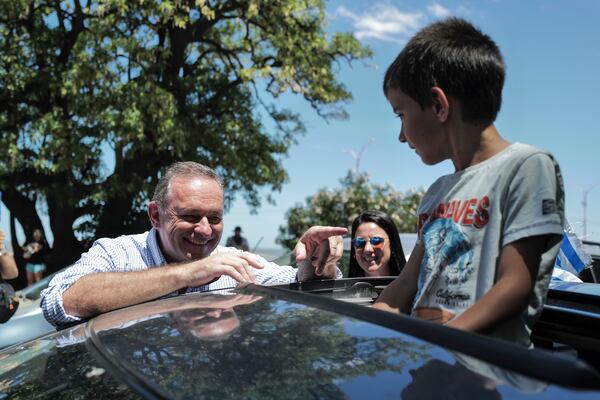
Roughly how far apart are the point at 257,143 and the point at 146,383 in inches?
532

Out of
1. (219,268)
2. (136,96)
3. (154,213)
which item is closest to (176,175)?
(154,213)

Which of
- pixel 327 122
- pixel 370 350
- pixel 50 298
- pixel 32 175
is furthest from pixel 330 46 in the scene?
pixel 370 350

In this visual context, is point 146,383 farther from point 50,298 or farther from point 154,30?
point 154,30

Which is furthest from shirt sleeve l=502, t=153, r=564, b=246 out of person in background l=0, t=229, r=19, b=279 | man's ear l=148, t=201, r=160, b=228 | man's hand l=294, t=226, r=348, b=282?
person in background l=0, t=229, r=19, b=279

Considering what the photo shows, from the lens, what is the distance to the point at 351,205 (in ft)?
54.2

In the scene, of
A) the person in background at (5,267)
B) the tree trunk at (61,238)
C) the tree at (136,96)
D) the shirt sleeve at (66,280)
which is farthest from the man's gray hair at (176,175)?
the tree trunk at (61,238)

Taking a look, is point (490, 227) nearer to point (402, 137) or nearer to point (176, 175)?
point (402, 137)

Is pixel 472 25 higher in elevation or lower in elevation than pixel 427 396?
higher

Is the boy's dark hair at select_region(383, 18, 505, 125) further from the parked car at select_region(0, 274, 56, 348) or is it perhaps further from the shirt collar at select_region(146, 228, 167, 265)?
the parked car at select_region(0, 274, 56, 348)

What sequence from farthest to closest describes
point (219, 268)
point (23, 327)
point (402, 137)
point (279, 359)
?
point (23, 327) → point (219, 268) → point (402, 137) → point (279, 359)

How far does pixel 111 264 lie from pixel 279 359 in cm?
167

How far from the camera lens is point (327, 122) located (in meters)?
15.4

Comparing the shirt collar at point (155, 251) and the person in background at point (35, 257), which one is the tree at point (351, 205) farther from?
the shirt collar at point (155, 251)

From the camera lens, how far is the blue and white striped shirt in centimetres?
226
